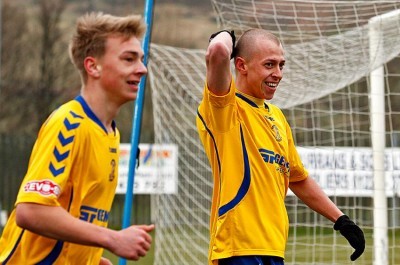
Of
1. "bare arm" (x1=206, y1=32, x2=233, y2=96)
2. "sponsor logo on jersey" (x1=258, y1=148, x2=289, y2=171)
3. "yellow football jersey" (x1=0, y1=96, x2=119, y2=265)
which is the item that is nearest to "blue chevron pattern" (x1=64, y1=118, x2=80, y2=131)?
"yellow football jersey" (x1=0, y1=96, x2=119, y2=265)

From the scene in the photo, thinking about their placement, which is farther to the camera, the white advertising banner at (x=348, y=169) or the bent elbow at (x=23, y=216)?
the white advertising banner at (x=348, y=169)

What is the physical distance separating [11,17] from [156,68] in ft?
87.8

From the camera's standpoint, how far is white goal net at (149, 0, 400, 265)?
8.66m

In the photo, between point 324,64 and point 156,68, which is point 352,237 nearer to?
point 324,64

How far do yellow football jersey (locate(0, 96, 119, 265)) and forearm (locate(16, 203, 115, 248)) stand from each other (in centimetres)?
4

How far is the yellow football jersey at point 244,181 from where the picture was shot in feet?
16.4

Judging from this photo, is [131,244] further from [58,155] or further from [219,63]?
[219,63]

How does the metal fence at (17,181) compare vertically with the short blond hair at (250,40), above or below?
above

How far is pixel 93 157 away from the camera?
13.3 ft

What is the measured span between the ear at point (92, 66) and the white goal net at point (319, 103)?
14.5 ft

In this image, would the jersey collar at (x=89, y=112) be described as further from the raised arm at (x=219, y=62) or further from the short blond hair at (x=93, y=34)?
the raised arm at (x=219, y=62)

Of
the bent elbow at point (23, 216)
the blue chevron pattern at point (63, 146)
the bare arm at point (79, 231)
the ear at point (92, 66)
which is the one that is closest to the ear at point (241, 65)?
the ear at point (92, 66)

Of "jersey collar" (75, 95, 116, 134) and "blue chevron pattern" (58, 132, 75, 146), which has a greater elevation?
"jersey collar" (75, 95, 116, 134)

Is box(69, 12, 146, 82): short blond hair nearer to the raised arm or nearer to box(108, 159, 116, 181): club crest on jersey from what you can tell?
box(108, 159, 116, 181): club crest on jersey
